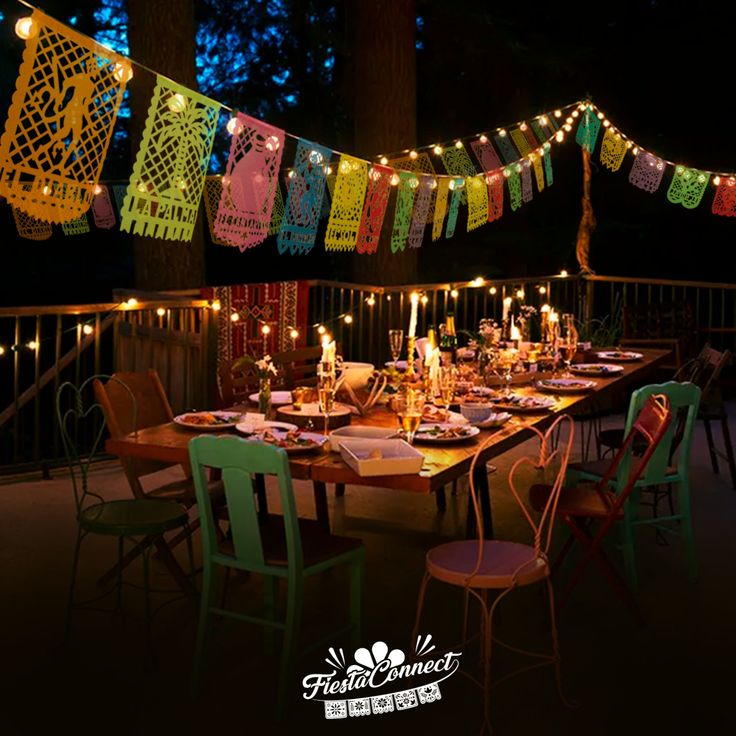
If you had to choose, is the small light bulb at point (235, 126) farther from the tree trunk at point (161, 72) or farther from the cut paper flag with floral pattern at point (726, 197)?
the cut paper flag with floral pattern at point (726, 197)

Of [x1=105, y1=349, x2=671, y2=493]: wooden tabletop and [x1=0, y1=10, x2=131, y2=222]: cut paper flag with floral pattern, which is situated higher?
[x1=0, y1=10, x2=131, y2=222]: cut paper flag with floral pattern

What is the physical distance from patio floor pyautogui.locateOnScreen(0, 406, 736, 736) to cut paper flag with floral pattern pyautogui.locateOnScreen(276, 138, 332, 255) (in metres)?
1.66

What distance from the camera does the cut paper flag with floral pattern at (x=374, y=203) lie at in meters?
6.68

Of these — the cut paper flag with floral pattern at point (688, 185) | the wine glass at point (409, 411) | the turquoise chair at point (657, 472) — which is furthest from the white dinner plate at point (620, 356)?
the cut paper flag with floral pattern at point (688, 185)

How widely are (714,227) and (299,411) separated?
37.0ft

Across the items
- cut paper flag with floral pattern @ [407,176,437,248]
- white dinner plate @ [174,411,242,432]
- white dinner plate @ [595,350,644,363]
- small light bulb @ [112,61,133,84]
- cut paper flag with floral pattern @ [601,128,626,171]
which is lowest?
white dinner plate @ [174,411,242,432]

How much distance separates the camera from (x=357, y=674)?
3697mm

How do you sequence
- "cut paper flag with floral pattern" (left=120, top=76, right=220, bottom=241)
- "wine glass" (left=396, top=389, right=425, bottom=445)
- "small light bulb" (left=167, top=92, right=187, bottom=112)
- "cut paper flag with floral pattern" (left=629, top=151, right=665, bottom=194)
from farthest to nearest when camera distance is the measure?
"cut paper flag with floral pattern" (left=629, top=151, right=665, bottom=194) < "small light bulb" (left=167, top=92, right=187, bottom=112) < "cut paper flag with floral pattern" (left=120, top=76, right=220, bottom=241) < "wine glass" (left=396, top=389, right=425, bottom=445)

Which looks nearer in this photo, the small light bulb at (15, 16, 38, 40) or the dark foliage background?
the small light bulb at (15, 16, 38, 40)

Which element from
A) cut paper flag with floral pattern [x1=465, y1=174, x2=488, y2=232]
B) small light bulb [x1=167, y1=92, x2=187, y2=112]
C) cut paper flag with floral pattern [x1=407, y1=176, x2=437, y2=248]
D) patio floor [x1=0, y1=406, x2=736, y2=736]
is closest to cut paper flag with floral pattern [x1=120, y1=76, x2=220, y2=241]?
small light bulb [x1=167, y1=92, x2=187, y2=112]

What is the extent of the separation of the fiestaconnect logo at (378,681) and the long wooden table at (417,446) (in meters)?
0.60

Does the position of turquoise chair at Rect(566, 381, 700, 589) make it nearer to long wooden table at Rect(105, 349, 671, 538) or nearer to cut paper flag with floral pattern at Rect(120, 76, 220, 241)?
long wooden table at Rect(105, 349, 671, 538)

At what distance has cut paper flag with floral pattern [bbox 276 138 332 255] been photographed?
19.3 feet

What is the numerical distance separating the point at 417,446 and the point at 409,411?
15 cm
